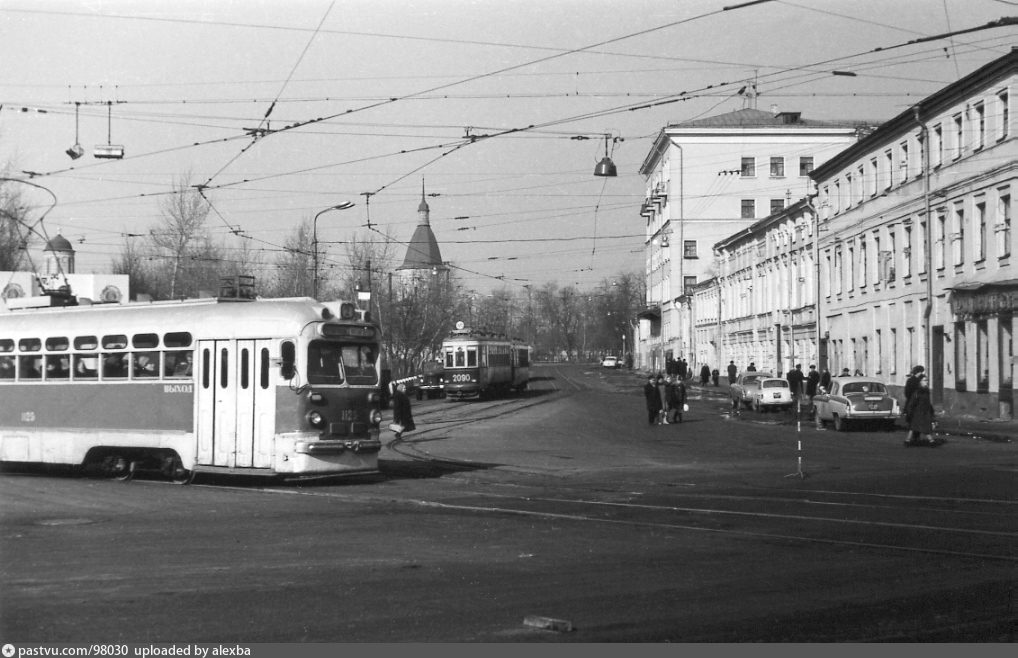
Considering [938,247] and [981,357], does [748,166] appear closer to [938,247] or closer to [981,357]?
[938,247]

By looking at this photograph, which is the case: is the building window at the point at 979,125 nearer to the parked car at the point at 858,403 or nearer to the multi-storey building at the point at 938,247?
the multi-storey building at the point at 938,247

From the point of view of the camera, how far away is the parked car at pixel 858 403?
36.2 m

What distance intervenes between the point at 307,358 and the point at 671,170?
298ft

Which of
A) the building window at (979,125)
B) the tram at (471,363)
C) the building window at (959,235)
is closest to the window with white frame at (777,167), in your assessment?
the tram at (471,363)

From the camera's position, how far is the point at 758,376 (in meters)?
52.4

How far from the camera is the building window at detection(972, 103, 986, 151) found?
4150 cm

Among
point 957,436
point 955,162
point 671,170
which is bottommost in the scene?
point 957,436

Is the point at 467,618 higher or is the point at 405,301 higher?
the point at 405,301

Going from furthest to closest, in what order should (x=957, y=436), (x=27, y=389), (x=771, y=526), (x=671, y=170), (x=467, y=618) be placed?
(x=671, y=170) → (x=957, y=436) → (x=27, y=389) → (x=771, y=526) → (x=467, y=618)

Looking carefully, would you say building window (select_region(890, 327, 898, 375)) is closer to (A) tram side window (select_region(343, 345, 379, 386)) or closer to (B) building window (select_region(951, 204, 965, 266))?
(B) building window (select_region(951, 204, 965, 266))

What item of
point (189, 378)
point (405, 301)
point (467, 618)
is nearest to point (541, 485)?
point (189, 378)

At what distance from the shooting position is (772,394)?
48781 millimetres

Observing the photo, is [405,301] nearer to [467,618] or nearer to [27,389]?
[27,389]

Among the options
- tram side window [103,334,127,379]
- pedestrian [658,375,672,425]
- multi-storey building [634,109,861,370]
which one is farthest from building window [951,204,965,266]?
multi-storey building [634,109,861,370]
